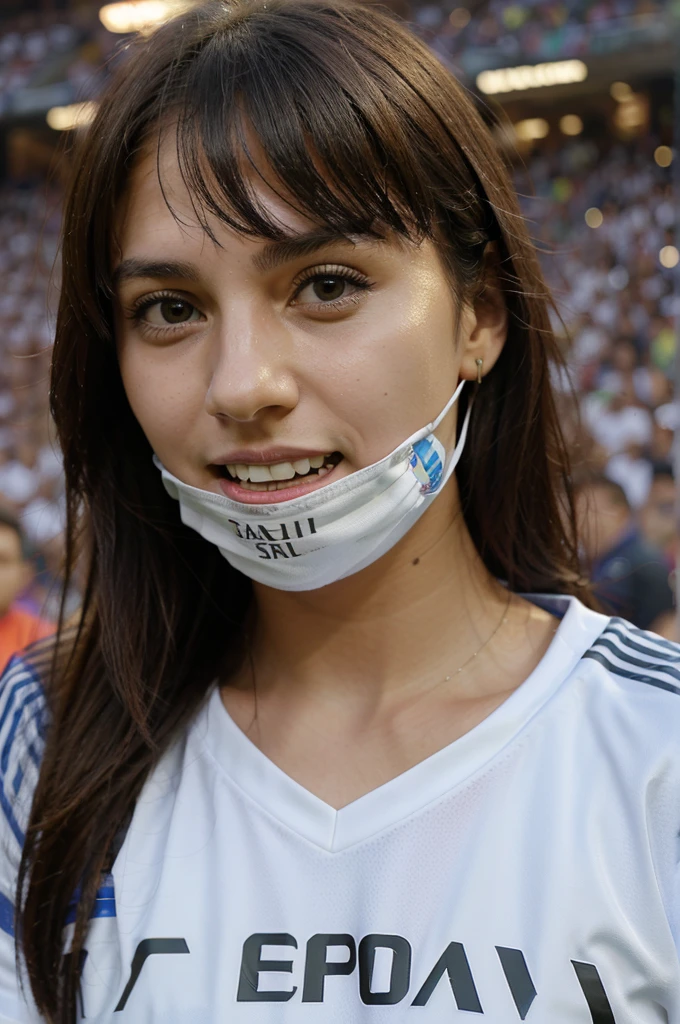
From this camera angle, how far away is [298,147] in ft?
3.84

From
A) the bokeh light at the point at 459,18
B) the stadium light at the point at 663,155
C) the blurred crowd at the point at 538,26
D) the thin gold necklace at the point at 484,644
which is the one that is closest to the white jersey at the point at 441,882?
the thin gold necklace at the point at 484,644

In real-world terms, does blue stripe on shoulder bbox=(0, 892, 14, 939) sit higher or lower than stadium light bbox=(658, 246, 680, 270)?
higher

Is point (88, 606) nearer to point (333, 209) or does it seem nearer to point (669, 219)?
point (333, 209)

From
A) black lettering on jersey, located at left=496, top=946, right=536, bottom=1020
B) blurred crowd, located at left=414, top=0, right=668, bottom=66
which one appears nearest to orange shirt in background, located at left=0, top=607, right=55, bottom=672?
black lettering on jersey, located at left=496, top=946, right=536, bottom=1020

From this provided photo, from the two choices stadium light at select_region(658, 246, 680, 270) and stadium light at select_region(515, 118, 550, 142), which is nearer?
stadium light at select_region(658, 246, 680, 270)

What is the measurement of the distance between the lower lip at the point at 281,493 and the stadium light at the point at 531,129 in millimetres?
8632

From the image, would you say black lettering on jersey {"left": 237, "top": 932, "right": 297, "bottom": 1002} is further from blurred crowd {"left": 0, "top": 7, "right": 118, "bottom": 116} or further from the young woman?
blurred crowd {"left": 0, "top": 7, "right": 118, "bottom": 116}

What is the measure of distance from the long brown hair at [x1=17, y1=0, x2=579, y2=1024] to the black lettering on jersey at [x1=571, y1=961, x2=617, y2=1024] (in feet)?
1.99

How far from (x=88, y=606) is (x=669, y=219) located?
665 centimetres

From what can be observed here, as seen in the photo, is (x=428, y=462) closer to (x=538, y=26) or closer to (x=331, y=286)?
(x=331, y=286)

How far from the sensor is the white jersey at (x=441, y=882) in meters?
1.10

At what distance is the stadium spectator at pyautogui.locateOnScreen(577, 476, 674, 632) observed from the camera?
379 centimetres

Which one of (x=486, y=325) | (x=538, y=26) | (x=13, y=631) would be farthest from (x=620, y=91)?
(x=486, y=325)

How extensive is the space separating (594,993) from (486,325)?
88 cm
